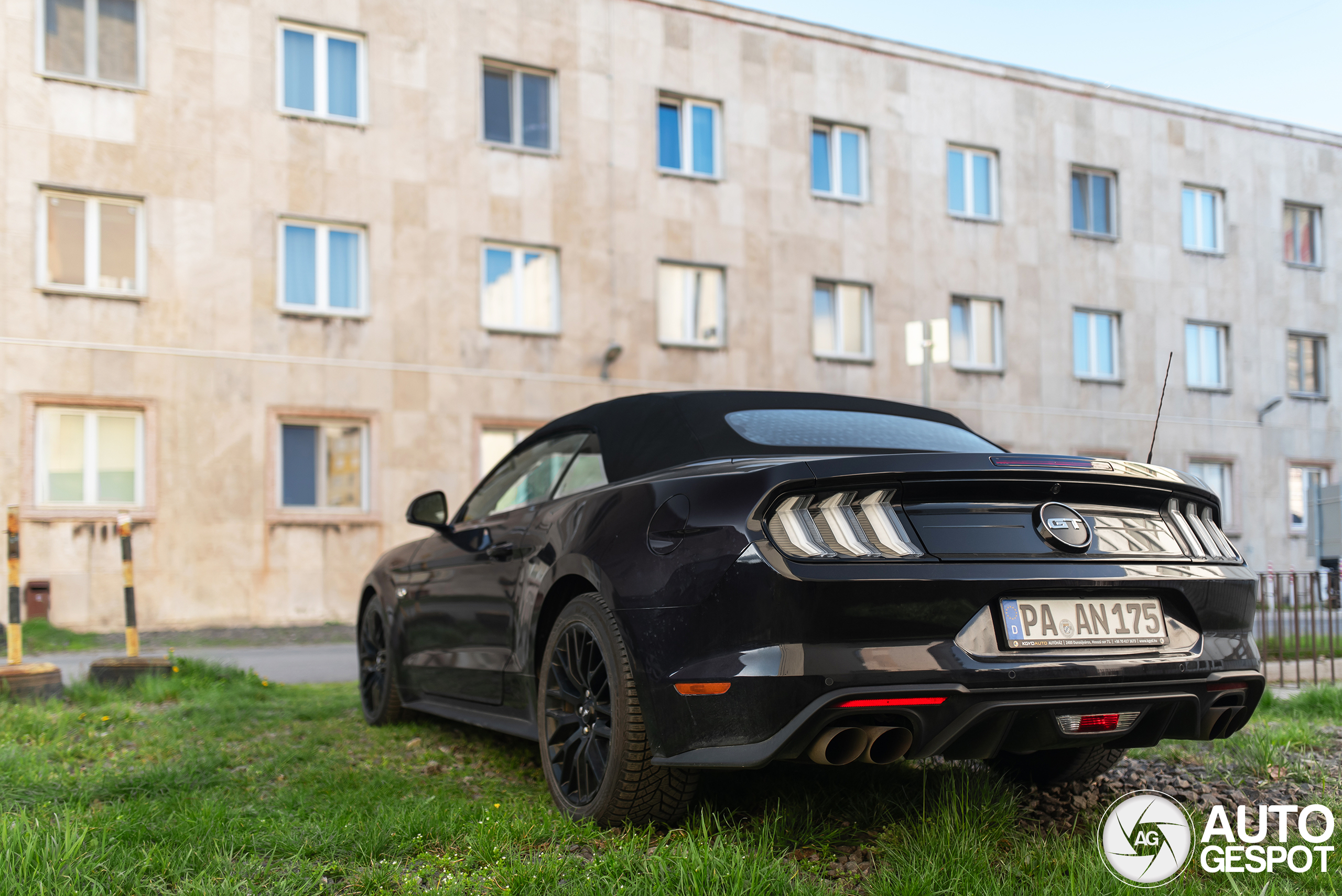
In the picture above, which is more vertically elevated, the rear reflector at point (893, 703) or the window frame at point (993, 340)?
the window frame at point (993, 340)

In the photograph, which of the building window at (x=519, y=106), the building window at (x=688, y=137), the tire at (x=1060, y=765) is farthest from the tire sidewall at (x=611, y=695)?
the building window at (x=688, y=137)

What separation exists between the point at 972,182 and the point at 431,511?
19.5 meters

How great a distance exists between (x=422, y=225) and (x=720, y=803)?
1512cm

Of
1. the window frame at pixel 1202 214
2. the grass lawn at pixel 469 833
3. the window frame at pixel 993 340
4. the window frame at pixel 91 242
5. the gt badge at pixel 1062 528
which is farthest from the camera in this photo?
the window frame at pixel 1202 214

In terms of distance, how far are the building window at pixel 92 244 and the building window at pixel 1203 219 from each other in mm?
20380

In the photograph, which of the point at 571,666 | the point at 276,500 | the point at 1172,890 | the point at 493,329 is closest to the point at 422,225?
the point at 493,329

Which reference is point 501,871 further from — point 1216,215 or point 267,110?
point 1216,215

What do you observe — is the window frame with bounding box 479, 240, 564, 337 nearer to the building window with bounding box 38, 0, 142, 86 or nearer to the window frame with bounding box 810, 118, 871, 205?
the window frame with bounding box 810, 118, 871, 205

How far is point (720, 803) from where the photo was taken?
380 cm

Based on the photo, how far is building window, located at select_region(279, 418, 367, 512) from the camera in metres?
16.8

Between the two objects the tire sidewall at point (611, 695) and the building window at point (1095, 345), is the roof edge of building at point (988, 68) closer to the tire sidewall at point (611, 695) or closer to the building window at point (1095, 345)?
the building window at point (1095, 345)

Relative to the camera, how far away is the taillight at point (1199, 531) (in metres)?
3.49

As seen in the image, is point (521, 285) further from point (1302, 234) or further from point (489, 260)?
point (1302, 234)

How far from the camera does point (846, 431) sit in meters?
4.25
